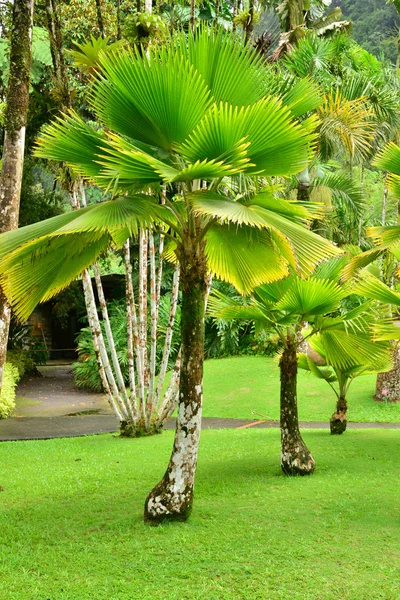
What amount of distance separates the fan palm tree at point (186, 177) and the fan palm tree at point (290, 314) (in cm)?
122

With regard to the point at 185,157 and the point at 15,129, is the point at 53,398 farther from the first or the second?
the point at 185,157

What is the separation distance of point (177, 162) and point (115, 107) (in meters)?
0.66

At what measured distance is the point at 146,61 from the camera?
486 cm

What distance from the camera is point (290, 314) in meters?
7.10

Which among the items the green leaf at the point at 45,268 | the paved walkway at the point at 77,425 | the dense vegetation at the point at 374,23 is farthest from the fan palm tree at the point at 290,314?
the dense vegetation at the point at 374,23

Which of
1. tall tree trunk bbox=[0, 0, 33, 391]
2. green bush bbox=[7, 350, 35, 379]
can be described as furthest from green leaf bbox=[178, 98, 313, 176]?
green bush bbox=[7, 350, 35, 379]

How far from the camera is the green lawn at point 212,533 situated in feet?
13.6

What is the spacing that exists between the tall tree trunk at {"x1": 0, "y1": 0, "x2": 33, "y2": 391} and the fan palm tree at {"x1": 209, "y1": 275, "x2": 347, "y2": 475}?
7.62ft

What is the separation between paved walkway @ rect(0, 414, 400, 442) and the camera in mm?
11633

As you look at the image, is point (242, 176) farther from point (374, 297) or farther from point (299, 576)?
point (299, 576)

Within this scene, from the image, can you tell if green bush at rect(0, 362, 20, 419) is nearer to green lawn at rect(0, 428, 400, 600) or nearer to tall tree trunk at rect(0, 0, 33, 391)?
green lawn at rect(0, 428, 400, 600)

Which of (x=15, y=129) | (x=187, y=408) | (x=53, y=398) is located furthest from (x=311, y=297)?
(x=53, y=398)

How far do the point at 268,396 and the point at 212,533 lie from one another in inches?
394

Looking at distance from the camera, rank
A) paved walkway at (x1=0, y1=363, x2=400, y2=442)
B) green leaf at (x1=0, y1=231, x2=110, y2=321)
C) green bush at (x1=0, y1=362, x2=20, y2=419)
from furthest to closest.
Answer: green bush at (x1=0, y1=362, x2=20, y2=419), paved walkway at (x1=0, y1=363, x2=400, y2=442), green leaf at (x1=0, y1=231, x2=110, y2=321)
